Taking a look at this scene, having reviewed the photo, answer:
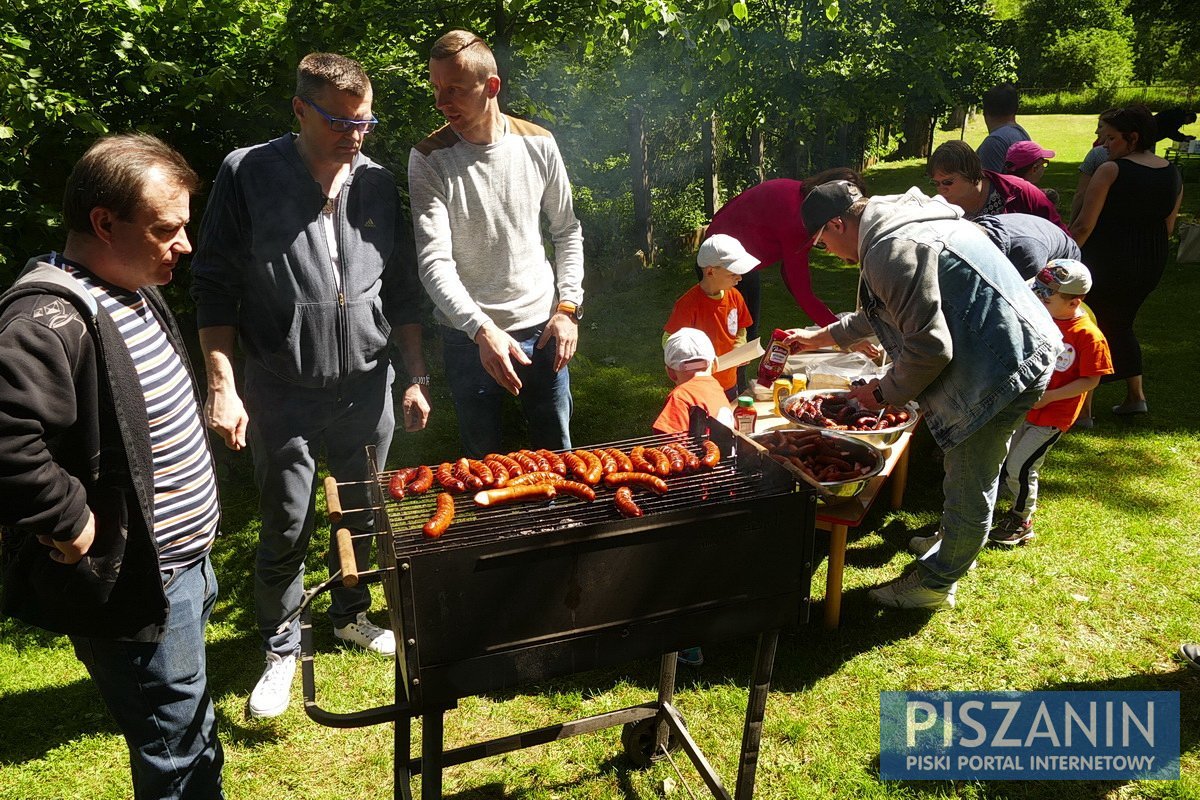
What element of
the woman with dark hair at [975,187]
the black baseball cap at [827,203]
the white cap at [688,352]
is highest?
the black baseball cap at [827,203]

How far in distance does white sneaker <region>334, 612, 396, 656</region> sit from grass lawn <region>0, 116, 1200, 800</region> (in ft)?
0.24

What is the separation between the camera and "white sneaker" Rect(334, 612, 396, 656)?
4.02 meters

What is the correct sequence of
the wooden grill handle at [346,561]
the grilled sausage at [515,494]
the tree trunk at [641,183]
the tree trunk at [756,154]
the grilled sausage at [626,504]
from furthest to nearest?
the tree trunk at [756,154] → the tree trunk at [641,183] → the grilled sausage at [515,494] → the grilled sausage at [626,504] → the wooden grill handle at [346,561]

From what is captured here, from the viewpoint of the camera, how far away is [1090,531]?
203 inches

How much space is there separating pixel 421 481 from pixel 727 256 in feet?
8.97

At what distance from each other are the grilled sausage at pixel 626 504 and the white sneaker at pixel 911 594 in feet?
7.87

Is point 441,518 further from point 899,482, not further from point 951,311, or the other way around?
point 899,482

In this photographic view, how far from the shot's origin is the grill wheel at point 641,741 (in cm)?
341

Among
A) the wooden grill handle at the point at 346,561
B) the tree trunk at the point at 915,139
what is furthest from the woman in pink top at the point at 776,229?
the tree trunk at the point at 915,139

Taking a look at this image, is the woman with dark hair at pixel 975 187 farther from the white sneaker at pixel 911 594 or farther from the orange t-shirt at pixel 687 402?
the white sneaker at pixel 911 594

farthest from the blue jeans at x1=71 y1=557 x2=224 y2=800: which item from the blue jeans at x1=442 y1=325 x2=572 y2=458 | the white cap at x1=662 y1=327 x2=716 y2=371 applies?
the white cap at x1=662 y1=327 x2=716 y2=371

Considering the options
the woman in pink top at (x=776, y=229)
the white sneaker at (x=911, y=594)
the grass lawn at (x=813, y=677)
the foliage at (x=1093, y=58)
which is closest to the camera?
the grass lawn at (x=813, y=677)

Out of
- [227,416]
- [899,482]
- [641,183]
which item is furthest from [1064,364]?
[641,183]

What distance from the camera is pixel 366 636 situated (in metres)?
4.06
